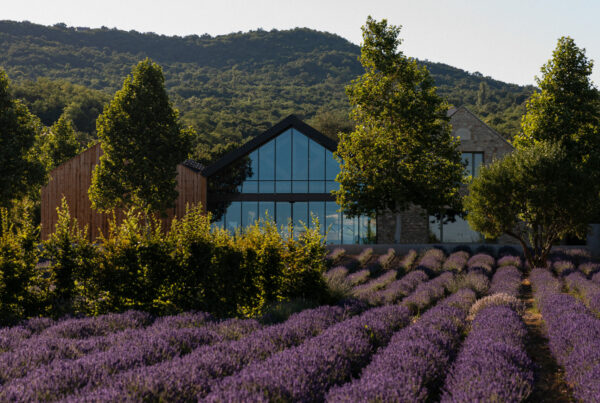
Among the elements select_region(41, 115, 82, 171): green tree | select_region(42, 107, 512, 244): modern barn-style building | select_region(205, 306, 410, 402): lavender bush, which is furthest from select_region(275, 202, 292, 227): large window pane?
select_region(41, 115, 82, 171): green tree

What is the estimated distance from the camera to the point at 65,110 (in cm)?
6006

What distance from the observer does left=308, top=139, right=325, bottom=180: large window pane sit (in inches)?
1045

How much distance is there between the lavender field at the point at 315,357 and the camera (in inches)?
169

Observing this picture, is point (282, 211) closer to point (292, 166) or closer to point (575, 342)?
point (292, 166)

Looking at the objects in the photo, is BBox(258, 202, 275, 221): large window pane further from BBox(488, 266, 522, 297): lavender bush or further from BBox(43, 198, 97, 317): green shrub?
BBox(43, 198, 97, 317): green shrub

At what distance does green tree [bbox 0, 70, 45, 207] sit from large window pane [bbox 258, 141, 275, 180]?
11086 millimetres

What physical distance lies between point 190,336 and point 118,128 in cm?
2057

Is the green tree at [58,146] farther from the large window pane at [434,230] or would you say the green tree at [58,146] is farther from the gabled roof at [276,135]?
the large window pane at [434,230]

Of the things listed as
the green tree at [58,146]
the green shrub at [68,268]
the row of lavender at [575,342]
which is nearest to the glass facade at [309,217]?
the row of lavender at [575,342]

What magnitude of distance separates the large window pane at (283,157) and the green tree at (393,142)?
3382mm

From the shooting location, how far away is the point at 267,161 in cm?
2658

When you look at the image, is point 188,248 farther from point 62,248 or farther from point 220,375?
point 220,375

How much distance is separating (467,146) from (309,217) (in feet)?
37.2

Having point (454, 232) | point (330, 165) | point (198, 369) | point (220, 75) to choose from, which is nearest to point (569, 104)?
point (454, 232)
